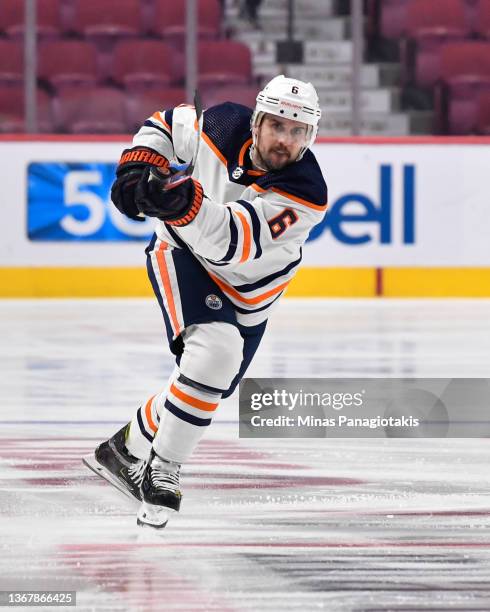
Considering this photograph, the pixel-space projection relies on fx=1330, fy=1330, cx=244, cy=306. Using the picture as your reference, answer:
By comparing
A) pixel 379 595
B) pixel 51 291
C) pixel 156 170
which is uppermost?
pixel 156 170

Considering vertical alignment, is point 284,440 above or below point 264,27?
below

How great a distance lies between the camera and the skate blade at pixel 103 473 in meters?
2.86

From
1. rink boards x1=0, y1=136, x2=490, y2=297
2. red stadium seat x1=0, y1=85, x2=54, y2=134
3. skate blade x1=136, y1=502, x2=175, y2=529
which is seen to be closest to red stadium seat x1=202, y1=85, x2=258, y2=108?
rink boards x1=0, y1=136, x2=490, y2=297

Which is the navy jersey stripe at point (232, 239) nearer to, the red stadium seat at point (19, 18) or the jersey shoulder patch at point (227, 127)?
the jersey shoulder patch at point (227, 127)

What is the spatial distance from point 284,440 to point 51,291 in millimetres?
4274

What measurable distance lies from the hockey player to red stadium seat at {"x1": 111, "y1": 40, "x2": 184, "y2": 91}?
5.29 meters

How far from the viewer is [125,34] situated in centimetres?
871

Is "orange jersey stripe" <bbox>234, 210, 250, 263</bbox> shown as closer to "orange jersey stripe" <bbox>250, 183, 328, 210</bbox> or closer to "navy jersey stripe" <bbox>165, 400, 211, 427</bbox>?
"orange jersey stripe" <bbox>250, 183, 328, 210</bbox>

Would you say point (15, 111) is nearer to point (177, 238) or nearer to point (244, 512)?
point (177, 238)

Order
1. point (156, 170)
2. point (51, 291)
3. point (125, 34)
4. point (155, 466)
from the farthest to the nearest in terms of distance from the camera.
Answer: point (125, 34), point (51, 291), point (155, 466), point (156, 170)

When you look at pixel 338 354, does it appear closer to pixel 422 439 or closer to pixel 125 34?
pixel 422 439

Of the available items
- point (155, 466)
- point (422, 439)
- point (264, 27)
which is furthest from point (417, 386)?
point (264, 27)

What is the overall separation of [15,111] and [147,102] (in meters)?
0.79

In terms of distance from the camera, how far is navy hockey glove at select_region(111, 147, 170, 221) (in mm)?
2566
